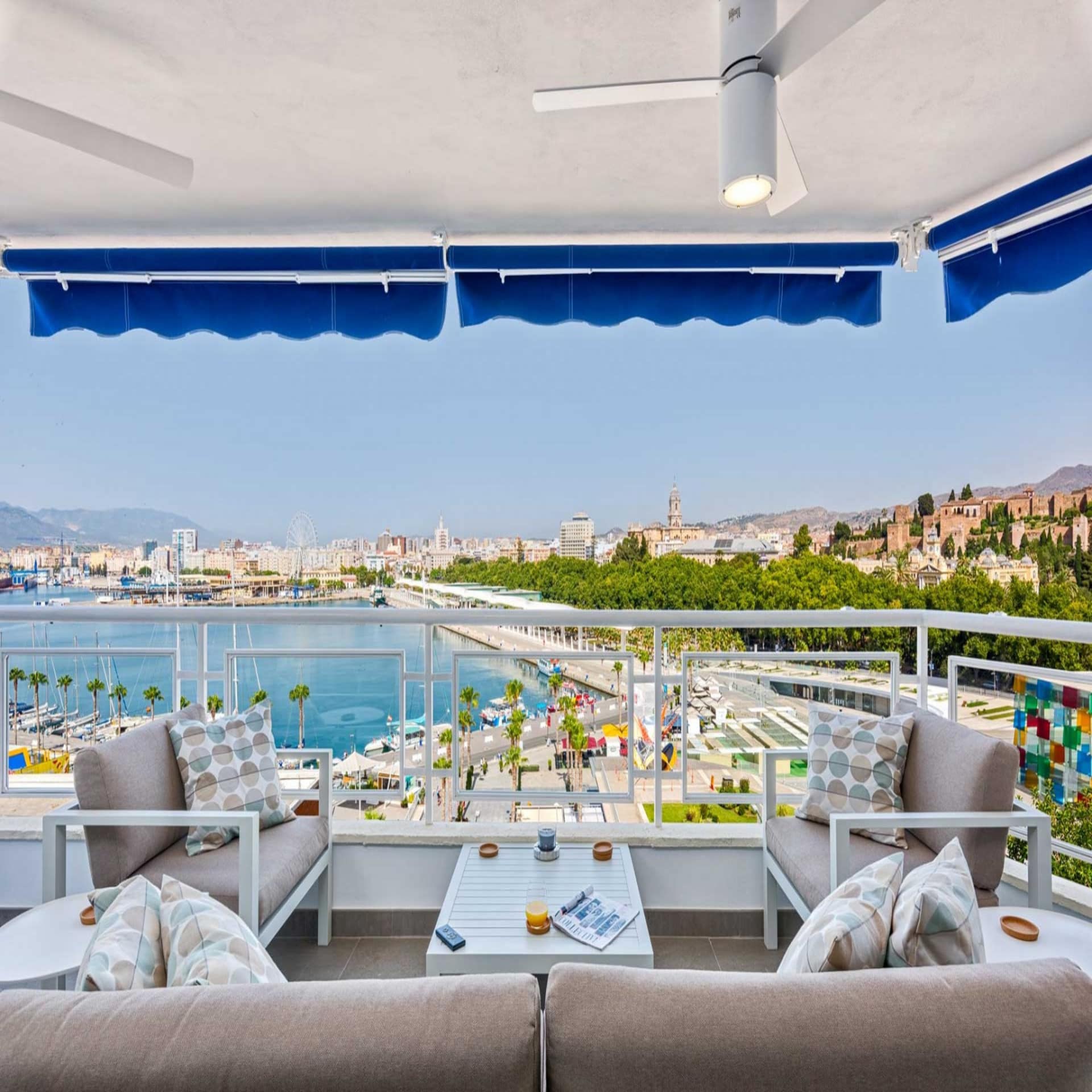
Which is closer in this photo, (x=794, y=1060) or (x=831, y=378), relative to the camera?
(x=794, y=1060)

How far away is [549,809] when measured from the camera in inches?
104

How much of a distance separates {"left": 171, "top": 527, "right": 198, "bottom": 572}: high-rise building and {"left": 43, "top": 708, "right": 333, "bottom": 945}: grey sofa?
1.71m

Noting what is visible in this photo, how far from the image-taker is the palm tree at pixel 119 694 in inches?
107

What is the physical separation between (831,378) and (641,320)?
13.7 feet

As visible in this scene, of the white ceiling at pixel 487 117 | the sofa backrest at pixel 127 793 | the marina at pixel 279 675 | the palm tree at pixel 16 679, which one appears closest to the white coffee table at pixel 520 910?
the marina at pixel 279 675

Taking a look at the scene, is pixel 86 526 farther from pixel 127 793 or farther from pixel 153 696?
pixel 127 793

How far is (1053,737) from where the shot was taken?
7.60ft

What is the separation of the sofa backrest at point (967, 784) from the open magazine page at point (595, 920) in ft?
2.99

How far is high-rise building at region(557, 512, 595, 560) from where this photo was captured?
3.97 metres

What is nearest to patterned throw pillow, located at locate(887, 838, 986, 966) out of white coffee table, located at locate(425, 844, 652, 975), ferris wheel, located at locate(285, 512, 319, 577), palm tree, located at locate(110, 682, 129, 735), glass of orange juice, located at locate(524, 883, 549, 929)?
white coffee table, located at locate(425, 844, 652, 975)

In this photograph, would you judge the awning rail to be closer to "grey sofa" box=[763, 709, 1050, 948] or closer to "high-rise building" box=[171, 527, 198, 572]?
"grey sofa" box=[763, 709, 1050, 948]

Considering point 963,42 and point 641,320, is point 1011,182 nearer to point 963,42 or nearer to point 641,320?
point 963,42

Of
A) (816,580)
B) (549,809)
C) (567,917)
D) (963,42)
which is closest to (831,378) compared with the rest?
(816,580)

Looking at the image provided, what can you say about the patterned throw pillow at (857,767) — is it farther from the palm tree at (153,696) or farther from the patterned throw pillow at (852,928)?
the palm tree at (153,696)
